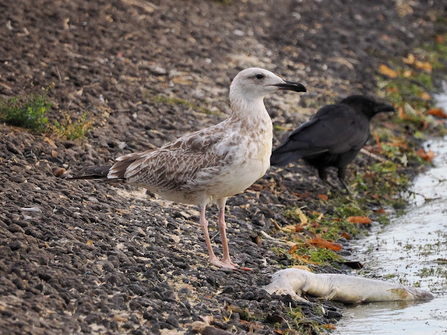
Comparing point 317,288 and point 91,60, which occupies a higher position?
point 91,60

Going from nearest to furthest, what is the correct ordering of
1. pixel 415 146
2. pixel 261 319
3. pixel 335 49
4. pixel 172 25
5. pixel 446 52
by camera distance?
pixel 261 319, pixel 415 146, pixel 172 25, pixel 335 49, pixel 446 52

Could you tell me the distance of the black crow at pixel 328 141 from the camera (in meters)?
9.79

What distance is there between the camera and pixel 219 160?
6.81 metres

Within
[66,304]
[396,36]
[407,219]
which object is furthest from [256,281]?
[396,36]

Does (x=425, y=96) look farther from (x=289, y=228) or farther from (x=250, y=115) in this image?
(x=250, y=115)

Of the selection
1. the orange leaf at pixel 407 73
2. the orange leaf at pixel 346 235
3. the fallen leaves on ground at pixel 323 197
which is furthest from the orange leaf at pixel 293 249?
the orange leaf at pixel 407 73

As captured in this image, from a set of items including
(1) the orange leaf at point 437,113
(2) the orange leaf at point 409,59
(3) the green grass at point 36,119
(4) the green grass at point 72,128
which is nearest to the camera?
(3) the green grass at point 36,119

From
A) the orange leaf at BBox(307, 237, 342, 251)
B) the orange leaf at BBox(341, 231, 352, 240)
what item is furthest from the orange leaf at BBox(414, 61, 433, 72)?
the orange leaf at BBox(307, 237, 342, 251)

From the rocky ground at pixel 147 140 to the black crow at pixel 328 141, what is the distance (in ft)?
1.17

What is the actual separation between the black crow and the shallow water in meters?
1.07

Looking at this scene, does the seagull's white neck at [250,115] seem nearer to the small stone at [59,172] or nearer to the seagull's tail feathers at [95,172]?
the seagull's tail feathers at [95,172]

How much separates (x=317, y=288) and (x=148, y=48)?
6.36m

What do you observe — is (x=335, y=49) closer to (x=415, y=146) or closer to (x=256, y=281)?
(x=415, y=146)

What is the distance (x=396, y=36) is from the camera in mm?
17062
